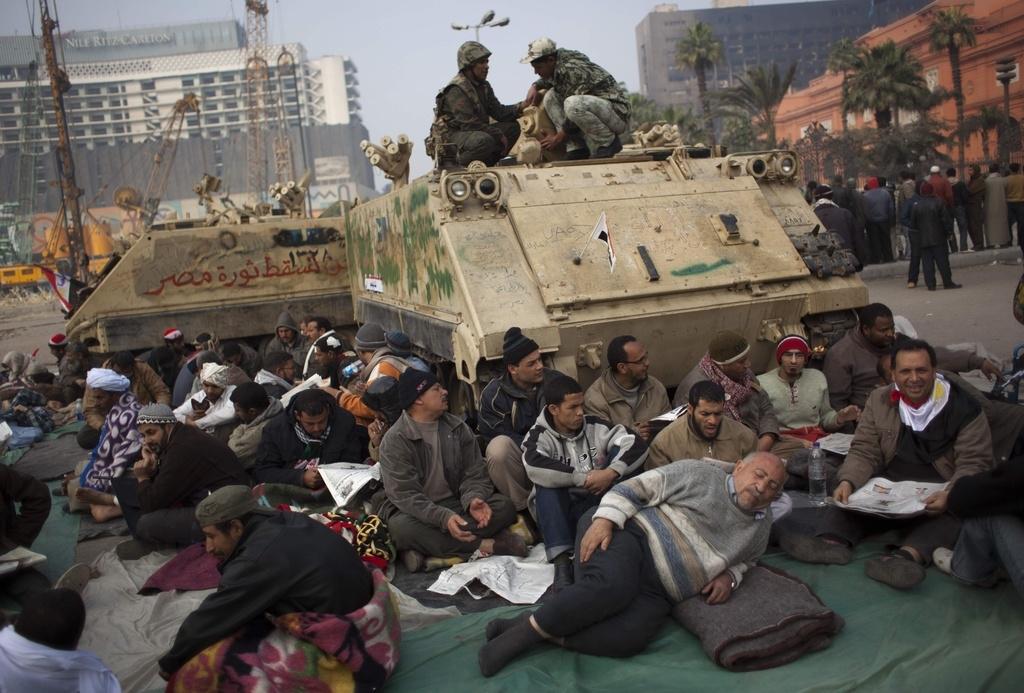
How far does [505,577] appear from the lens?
496cm

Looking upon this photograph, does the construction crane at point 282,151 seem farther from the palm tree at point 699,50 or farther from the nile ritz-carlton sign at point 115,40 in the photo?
the palm tree at point 699,50

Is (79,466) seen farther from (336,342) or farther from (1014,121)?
(1014,121)

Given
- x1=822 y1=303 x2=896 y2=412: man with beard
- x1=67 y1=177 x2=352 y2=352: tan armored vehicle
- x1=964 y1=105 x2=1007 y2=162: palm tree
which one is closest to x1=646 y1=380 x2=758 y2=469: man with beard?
x1=822 y1=303 x2=896 y2=412: man with beard

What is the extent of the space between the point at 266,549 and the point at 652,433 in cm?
279

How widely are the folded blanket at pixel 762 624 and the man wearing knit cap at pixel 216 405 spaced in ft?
14.5

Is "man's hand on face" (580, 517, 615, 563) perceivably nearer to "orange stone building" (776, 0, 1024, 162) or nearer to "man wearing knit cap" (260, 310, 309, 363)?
"man wearing knit cap" (260, 310, 309, 363)

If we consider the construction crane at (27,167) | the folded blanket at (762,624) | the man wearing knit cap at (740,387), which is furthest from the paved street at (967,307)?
the construction crane at (27,167)

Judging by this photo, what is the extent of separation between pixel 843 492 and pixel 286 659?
2.76 metres

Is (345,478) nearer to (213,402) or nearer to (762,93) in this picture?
(213,402)

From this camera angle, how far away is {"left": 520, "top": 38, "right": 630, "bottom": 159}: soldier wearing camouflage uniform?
7.83m

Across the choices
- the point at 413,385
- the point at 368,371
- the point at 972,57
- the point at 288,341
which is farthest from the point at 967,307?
the point at 972,57

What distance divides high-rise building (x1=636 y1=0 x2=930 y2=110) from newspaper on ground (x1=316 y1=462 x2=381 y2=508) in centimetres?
11111

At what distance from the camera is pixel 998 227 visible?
1684 centimetres

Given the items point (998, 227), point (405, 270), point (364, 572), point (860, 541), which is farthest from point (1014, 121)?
point (364, 572)
